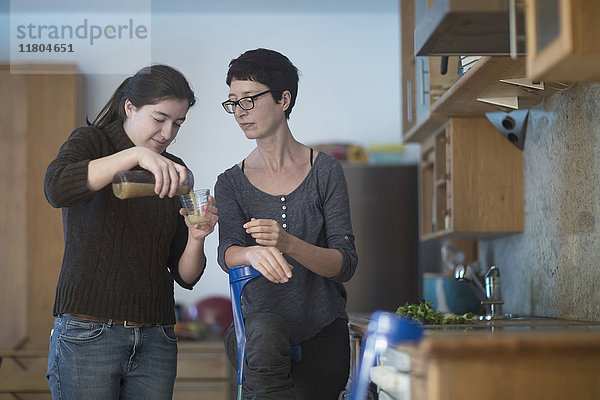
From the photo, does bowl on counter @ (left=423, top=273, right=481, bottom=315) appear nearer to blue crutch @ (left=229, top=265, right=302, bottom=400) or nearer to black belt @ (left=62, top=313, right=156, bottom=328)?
blue crutch @ (left=229, top=265, right=302, bottom=400)

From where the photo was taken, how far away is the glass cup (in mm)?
1639

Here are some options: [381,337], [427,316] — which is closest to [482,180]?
[427,316]

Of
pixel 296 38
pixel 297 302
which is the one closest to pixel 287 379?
pixel 297 302

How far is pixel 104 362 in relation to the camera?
5.21 feet

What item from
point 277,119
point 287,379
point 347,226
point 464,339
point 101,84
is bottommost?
point 287,379

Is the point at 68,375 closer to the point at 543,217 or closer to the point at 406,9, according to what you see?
the point at 543,217

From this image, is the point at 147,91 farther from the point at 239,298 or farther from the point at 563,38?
the point at 563,38

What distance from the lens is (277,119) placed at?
186 cm

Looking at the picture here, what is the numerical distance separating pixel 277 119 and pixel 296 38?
2.86 meters

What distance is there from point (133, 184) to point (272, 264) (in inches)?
13.0

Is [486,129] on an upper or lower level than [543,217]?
upper

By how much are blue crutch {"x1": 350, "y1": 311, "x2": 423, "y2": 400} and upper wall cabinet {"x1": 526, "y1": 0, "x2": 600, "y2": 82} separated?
521 mm

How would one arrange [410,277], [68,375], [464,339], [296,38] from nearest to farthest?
[464,339]
[68,375]
[410,277]
[296,38]

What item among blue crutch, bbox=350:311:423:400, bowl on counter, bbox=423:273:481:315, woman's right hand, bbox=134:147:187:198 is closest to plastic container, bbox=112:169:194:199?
woman's right hand, bbox=134:147:187:198
